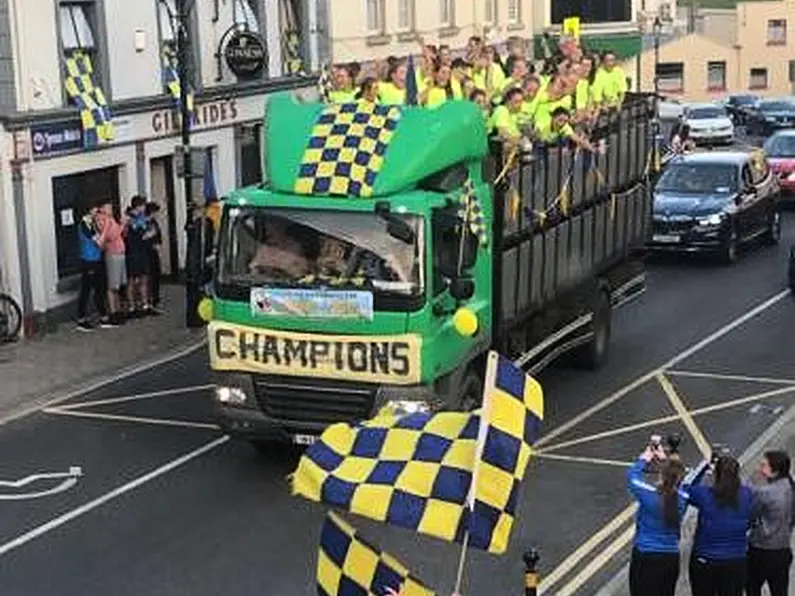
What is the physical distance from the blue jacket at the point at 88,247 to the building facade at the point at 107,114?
558 mm

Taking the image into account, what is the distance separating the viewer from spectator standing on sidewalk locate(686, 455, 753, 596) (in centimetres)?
846

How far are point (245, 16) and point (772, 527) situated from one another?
64.8ft

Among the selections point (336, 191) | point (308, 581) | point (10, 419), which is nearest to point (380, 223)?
point (336, 191)

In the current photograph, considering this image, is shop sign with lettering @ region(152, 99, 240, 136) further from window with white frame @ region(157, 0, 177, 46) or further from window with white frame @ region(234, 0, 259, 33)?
window with white frame @ region(234, 0, 259, 33)

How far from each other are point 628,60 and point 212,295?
44930 mm

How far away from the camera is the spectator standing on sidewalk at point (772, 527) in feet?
28.7

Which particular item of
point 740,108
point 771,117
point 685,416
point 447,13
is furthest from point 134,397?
point 740,108

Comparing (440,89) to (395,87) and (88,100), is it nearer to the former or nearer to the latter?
(395,87)

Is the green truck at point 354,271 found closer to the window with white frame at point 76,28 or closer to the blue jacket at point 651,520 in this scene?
the blue jacket at point 651,520

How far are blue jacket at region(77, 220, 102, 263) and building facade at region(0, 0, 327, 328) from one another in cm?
56

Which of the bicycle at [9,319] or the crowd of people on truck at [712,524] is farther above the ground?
the crowd of people on truck at [712,524]

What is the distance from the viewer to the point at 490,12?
39.1 m

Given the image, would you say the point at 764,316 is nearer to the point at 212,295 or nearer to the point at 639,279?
the point at 639,279

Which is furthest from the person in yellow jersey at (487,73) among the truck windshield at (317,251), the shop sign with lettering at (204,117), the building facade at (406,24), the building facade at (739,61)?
the building facade at (739,61)
